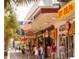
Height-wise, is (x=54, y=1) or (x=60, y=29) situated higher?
(x=54, y=1)

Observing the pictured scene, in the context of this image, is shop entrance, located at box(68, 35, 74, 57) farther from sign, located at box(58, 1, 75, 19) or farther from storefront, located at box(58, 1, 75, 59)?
sign, located at box(58, 1, 75, 19)

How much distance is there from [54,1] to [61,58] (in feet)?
14.1

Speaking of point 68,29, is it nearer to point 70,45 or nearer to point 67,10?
point 70,45

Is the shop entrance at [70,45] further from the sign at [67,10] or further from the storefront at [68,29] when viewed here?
the sign at [67,10]

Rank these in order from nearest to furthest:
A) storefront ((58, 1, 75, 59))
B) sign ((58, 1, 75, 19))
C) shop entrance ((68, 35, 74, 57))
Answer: sign ((58, 1, 75, 19)) < storefront ((58, 1, 75, 59)) < shop entrance ((68, 35, 74, 57))

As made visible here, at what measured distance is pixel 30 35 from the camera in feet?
178

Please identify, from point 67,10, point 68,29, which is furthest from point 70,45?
point 67,10

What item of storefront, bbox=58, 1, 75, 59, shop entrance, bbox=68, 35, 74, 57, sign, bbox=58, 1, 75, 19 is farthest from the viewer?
shop entrance, bbox=68, 35, 74, 57

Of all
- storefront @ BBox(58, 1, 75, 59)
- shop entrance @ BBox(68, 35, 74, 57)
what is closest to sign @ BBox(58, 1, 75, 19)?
storefront @ BBox(58, 1, 75, 59)

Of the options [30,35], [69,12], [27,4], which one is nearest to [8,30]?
[69,12]

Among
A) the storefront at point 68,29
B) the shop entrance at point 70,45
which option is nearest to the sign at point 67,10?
the storefront at point 68,29

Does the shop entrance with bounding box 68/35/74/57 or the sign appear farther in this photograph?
the shop entrance with bounding box 68/35/74/57

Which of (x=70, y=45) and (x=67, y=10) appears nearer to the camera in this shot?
(x=67, y=10)
